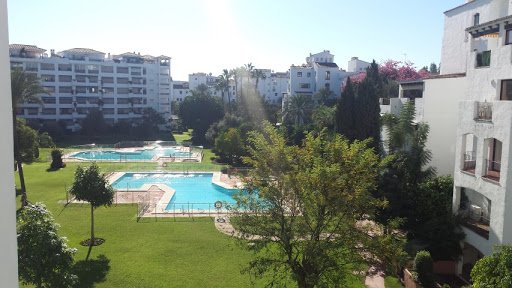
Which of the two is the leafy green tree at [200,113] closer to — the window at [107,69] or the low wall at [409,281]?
the window at [107,69]

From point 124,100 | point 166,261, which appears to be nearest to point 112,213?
point 166,261

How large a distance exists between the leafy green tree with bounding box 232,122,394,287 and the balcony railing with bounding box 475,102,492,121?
6.90 m

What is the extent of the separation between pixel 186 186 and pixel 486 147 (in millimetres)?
24709

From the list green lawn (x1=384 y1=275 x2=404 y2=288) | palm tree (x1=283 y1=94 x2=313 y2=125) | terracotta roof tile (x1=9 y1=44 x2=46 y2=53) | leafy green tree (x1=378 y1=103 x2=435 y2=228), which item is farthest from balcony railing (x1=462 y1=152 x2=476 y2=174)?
terracotta roof tile (x1=9 y1=44 x2=46 y2=53)

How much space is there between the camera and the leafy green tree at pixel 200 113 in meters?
64.9

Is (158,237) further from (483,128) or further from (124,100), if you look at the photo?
(124,100)

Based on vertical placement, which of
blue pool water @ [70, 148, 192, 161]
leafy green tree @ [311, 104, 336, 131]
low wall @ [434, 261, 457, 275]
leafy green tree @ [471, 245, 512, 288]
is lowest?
low wall @ [434, 261, 457, 275]

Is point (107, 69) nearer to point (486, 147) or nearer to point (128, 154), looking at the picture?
point (128, 154)

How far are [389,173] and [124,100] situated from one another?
66.9m

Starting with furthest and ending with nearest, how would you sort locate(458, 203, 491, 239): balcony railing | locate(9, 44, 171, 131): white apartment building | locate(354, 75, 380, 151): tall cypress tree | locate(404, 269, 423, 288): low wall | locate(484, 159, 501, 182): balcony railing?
locate(9, 44, 171, 131): white apartment building → locate(354, 75, 380, 151): tall cypress tree → locate(458, 203, 491, 239): balcony railing → locate(484, 159, 501, 182): balcony railing → locate(404, 269, 423, 288): low wall

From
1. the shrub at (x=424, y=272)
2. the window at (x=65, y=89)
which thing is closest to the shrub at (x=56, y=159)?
the shrub at (x=424, y=272)

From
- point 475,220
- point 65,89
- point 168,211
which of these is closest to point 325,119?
point 168,211

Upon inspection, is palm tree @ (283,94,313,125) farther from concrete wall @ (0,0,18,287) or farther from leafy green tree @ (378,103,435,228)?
concrete wall @ (0,0,18,287)

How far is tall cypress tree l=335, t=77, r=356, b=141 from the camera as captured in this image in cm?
3362
